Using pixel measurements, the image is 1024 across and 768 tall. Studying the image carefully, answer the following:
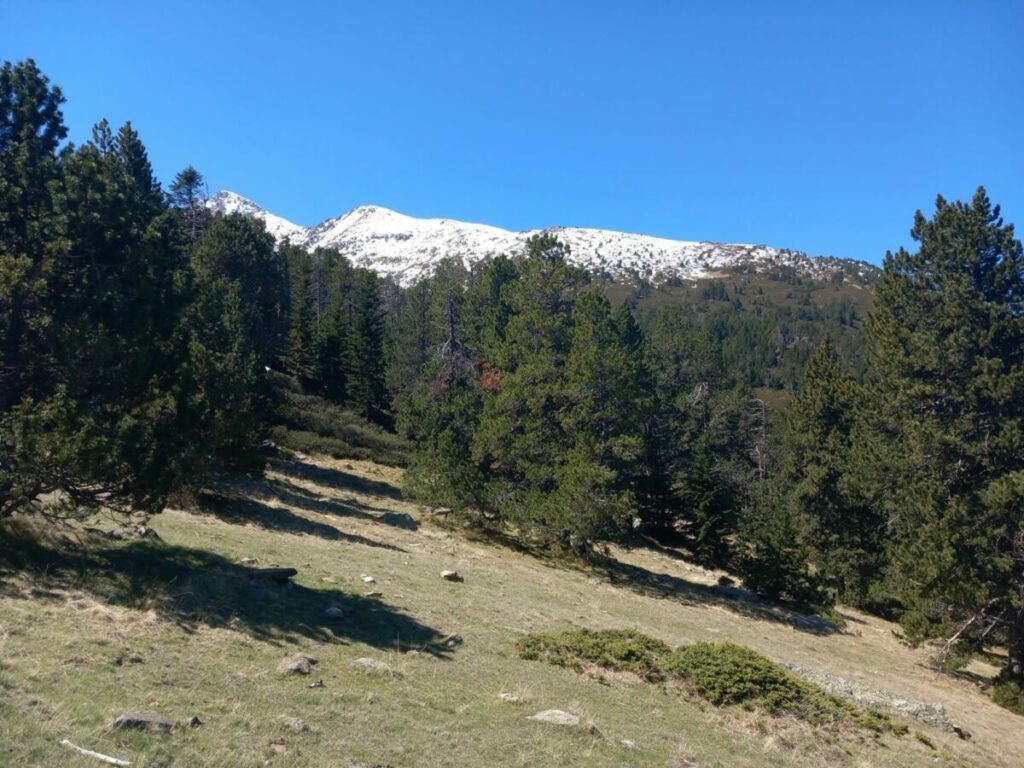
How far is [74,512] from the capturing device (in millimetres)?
11586

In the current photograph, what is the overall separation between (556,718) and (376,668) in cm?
289

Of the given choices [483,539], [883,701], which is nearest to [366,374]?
[483,539]

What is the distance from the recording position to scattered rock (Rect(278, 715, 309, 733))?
7.54m

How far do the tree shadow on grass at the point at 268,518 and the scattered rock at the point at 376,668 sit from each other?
1147cm

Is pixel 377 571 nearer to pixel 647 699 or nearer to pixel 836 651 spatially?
pixel 647 699

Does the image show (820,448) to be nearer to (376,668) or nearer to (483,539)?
(483,539)

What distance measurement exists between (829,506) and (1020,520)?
16891 millimetres

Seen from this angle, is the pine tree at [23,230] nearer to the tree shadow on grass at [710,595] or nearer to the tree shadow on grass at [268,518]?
the tree shadow on grass at [268,518]

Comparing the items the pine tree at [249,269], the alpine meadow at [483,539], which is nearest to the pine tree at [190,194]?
the pine tree at [249,269]

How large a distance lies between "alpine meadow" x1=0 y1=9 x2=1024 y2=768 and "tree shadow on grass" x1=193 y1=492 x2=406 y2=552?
0.19 meters

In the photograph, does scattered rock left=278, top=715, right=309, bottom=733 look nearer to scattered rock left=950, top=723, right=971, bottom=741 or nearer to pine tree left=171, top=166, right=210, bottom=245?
scattered rock left=950, top=723, right=971, bottom=741

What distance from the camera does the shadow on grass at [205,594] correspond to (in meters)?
10.8

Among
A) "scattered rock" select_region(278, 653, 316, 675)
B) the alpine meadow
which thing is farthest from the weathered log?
"scattered rock" select_region(278, 653, 316, 675)

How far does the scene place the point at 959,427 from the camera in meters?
21.5
